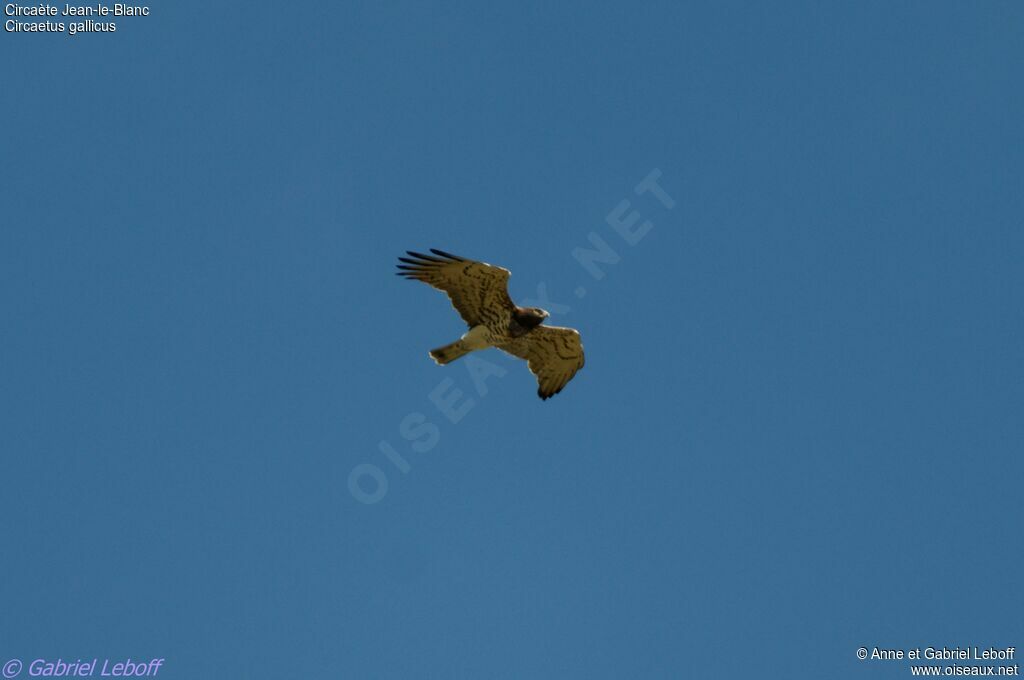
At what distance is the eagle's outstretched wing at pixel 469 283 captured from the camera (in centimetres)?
2269

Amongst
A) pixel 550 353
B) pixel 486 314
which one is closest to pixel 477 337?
pixel 486 314

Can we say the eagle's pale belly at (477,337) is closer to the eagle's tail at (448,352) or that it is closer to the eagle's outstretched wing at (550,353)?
the eagle's tail at (448,352)

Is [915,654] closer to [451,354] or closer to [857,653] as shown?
[857,653]

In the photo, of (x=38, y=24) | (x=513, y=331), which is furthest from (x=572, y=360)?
(x=38, y=24)

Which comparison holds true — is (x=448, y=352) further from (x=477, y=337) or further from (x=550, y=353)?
(x=550, y=353)

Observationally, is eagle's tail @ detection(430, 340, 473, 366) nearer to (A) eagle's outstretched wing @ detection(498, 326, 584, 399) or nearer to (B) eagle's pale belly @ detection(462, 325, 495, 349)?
(B) eagle's pale belly @ detection(462, 325, 495, 349)

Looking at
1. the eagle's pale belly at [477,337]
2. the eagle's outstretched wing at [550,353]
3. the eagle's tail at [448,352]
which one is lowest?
the eagle's tail at [448,352]

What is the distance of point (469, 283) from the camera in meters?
23.0

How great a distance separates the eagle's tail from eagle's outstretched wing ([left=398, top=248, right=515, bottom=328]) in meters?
0.38

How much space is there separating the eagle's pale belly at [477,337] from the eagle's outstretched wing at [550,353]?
497mm

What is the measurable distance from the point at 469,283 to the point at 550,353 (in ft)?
7.61

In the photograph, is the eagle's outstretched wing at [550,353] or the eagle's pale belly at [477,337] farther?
the eagle's outstretched wing at [550,353]

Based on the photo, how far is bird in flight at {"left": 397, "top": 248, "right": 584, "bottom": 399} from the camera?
2277cm

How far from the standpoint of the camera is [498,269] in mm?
22625
